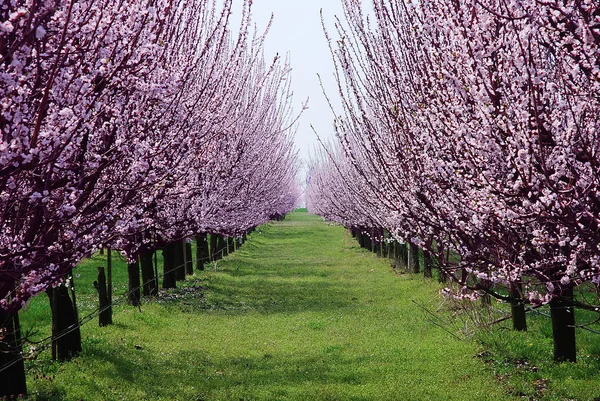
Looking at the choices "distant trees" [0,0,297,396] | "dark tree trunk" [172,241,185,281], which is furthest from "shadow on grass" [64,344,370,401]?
"dark tree trunk" [172,241,185,281]

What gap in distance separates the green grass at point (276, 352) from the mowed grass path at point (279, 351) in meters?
0.03

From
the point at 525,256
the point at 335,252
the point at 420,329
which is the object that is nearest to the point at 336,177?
the point at 335,252

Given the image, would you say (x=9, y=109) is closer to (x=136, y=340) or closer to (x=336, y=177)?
(x=136, y=340)

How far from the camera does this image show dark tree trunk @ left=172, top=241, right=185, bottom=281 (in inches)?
1085

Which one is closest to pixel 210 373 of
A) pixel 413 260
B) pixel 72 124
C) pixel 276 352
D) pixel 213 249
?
pixel 276 352

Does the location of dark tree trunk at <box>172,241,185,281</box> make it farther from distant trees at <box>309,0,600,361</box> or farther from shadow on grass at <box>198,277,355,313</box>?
distant trees at <box>309,0,600,361</box>

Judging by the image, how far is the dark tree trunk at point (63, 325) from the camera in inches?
513

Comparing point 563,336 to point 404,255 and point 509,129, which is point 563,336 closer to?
point 509,129

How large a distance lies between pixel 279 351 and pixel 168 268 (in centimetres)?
1108

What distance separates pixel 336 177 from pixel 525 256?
40.7 meters

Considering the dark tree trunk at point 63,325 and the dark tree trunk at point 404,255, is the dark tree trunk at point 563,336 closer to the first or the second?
the dark tree trunk at point 63,325

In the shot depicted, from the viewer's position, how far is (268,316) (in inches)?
828

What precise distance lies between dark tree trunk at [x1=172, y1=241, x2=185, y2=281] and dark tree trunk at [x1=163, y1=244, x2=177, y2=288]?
827 millimetres

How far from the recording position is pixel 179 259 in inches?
1109
